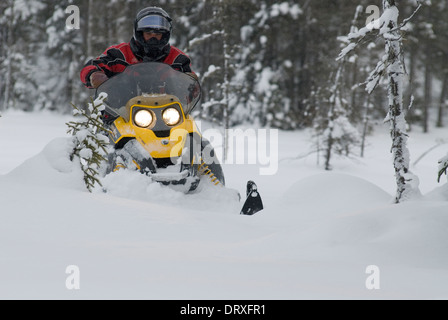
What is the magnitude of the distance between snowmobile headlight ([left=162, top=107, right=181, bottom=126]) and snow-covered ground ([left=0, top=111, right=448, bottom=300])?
2.35 feet

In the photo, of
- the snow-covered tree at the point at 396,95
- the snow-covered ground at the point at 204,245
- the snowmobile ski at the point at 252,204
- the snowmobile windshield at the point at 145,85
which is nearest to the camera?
the snow-covered ground at the point at 204,245

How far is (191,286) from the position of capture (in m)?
2.02

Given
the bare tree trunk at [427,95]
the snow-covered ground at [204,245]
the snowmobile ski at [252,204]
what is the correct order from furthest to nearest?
the bare tree trunk at [427,95] < the snowmobile ski at [252,204] < the snow-covered ground at [204,245]

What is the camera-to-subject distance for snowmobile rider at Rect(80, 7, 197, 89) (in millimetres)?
5207

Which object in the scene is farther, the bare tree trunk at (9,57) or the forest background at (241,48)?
the bare tree trunk at (9,57)

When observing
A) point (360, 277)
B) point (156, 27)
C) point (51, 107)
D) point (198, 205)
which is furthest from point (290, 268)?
point (51, 107)

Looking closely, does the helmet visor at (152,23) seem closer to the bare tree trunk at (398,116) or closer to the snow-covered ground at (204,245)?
the snow-covered ground at (204,245)

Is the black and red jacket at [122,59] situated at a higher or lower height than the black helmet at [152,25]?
lower

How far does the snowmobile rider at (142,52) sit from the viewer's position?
205 inches

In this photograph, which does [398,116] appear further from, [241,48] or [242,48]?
[242,48]

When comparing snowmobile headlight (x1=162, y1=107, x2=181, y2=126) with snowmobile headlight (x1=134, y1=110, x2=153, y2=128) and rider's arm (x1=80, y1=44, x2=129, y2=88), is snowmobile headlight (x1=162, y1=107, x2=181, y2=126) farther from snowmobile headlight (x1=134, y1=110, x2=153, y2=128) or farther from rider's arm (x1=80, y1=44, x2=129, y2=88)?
rider's arm (x1=80, y1=44, x2=129, y2=88)

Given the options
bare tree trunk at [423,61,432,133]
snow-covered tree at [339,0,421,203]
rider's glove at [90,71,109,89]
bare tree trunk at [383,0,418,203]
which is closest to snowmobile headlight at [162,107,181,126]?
rider's glove at [90,71,109,89]

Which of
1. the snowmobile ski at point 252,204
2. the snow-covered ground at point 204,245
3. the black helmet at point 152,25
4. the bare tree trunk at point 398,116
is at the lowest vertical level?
the snow-covered ground at point 204,245

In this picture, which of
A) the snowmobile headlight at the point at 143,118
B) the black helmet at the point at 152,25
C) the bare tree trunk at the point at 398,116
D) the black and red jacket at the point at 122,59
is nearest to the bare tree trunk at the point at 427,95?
the black and red jacket at the point at 122,59
